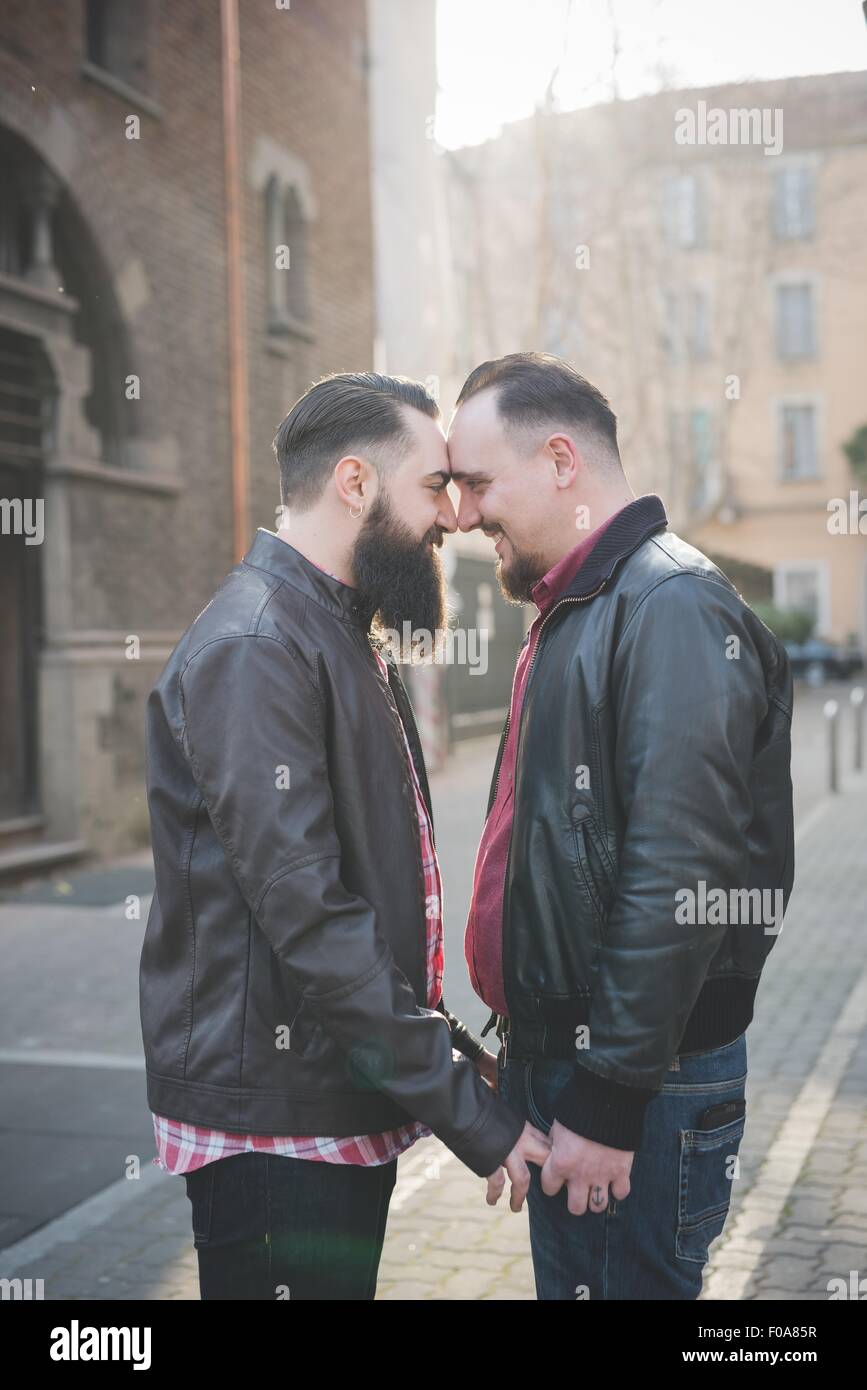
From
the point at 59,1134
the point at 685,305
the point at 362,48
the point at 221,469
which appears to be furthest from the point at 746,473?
the point at 59,1134

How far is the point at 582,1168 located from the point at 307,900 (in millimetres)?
605

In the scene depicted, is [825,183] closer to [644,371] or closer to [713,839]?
[644,371]

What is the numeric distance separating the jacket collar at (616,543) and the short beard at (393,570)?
0.82 feet

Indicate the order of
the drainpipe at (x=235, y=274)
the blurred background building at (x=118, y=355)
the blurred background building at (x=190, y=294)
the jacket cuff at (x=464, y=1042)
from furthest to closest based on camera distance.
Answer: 1. the drainpipe at (x=235, y=274)
2. the blurred background building at (x=190, y=294)
3. the blurred background building at (x=118, y=355)
4. the jacket cuff at (x=464, y=1042)

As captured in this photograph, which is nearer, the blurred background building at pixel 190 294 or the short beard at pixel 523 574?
the short beard at pixel 523 574

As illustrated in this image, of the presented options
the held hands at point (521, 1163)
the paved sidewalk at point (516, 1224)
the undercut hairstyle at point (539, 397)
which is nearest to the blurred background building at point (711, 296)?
the paved sidewalk at point (516, 1224)

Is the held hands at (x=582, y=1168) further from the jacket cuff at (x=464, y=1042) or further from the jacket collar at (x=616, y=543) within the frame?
the jacket collar at (x=616, y=543)

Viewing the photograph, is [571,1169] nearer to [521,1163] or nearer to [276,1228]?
[521,1163]

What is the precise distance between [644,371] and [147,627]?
15.8 m

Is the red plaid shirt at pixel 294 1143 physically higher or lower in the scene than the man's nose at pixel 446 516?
lower

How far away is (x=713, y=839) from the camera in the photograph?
2.09m

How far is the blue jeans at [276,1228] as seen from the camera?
2.21m

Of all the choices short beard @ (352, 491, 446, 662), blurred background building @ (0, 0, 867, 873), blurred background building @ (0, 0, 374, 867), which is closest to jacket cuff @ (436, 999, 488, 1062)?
short beard @ (352, 491, 446, 662)

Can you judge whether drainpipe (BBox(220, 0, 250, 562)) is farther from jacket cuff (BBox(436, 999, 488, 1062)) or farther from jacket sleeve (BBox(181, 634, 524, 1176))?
jacket sleeve (BBox(181, 634, 524, 1176))
